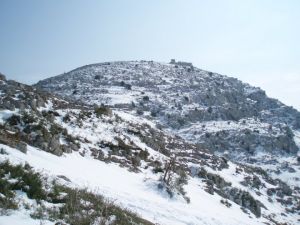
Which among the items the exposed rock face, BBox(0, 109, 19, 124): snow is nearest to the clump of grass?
BBox(0, 109, 19, 124): snow

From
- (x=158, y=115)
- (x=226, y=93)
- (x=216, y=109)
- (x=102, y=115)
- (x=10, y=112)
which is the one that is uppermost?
(x=226, y=93)

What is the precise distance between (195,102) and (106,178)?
95433mm

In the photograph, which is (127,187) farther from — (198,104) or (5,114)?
(198,104)

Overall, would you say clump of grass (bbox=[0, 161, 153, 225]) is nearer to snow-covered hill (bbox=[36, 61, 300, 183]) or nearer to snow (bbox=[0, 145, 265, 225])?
snow (bbox=[0, 145, 265, 225])

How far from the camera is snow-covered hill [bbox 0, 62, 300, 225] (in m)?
9.34

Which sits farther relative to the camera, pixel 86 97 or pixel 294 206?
pixel 86 97

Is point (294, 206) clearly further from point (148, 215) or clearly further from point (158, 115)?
point (158, 115)

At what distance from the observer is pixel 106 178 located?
2066 centimetres

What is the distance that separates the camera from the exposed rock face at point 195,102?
87812 millimetres

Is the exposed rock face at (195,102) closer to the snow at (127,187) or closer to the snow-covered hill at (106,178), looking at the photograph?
the snow-covered hill at (106,178)

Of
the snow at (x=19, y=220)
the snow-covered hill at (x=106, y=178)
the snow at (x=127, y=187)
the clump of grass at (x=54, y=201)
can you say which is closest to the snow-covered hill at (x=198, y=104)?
the snow-covered hill at (x=106, y=178)

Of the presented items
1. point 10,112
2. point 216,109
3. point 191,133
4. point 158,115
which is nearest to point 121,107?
point 158,115

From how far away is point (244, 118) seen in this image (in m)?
113

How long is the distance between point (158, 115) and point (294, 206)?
168 feet
